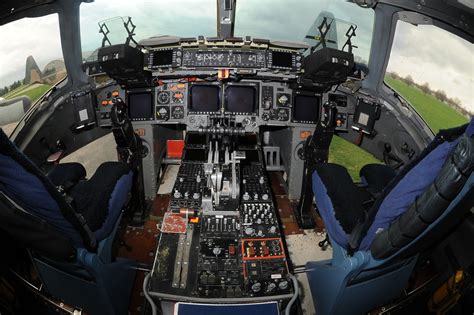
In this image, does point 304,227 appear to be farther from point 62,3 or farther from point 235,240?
point 62,3

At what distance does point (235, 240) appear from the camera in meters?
2.38

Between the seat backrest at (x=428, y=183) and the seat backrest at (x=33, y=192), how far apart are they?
5.54 ft

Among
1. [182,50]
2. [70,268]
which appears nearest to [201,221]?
Result: [70,268]

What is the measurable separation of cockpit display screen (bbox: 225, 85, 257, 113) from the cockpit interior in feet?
0.04

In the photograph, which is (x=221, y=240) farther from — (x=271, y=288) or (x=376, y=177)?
(x=376, y=177)

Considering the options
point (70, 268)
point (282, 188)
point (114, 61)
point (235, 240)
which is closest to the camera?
point (70, 268)

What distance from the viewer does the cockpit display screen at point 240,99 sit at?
13.0 ft

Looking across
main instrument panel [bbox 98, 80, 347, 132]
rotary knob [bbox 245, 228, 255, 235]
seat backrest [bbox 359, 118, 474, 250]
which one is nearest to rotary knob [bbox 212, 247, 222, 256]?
rotary knob [bbox 245, 228, 255, 235]

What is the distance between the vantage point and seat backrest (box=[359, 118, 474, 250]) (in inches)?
51.4

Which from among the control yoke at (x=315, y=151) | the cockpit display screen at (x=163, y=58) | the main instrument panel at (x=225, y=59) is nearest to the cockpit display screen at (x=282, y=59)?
the main instrument panel at (x=225, y=59)

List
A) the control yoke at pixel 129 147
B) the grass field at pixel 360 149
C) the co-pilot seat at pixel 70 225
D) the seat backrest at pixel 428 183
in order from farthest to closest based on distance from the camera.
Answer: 1. the grass field at pixel 360 149
2. the control yoke at pixel 129 147
3. the co-pilot seat at pixel 70 225
4. the seat backrest at pixel 428 183

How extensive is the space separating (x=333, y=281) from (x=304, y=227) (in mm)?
1384

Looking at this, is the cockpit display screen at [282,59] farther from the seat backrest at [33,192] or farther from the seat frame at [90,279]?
the seat backrest at [33,192]

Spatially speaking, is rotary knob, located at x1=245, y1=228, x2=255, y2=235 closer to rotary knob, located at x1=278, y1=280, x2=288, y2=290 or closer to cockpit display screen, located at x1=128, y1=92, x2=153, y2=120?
rotary knob, located at x1=278, y1=280, x2=288, y2=290
